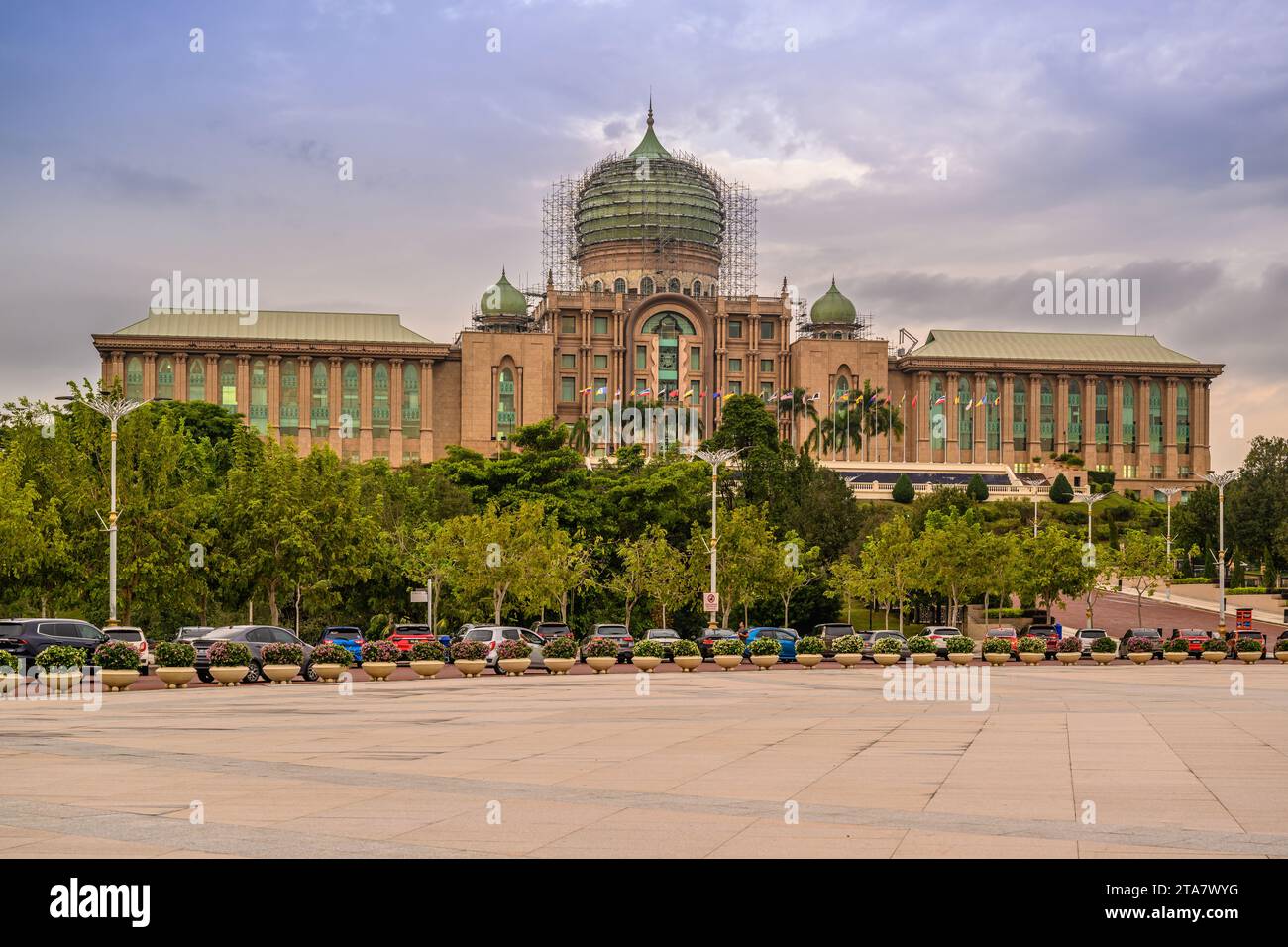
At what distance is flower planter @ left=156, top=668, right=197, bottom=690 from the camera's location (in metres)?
37.8

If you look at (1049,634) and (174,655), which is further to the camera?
(1049,634)

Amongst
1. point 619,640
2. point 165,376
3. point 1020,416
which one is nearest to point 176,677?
point 619,640

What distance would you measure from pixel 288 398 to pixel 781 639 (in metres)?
109

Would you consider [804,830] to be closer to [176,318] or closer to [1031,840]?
[1031,840]

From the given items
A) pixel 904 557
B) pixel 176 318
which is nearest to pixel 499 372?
pixel 176 318

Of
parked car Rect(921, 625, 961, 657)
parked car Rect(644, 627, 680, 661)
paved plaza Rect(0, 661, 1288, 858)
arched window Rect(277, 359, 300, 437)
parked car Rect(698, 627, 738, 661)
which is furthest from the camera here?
arched window Rect(277, 359, 300, 437)

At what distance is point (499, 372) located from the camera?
160m

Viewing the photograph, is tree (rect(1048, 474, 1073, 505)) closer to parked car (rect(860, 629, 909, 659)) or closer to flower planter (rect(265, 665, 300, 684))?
parked car (rect(860, 629, 909, 659))

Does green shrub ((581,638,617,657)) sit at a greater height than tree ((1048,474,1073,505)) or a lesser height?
lesser

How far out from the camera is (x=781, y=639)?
60.4 meters

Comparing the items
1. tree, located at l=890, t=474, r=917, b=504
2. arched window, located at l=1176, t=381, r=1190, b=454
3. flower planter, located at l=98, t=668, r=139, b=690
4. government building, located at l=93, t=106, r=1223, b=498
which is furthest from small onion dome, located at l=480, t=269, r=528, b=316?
flower planter, located at l=98, t=668, r=139, b=690

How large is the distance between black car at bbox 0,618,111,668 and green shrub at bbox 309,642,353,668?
18.9ft

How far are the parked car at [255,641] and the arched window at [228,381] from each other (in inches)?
4624

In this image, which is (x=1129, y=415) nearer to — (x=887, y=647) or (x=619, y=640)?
(x=887, y=647)
